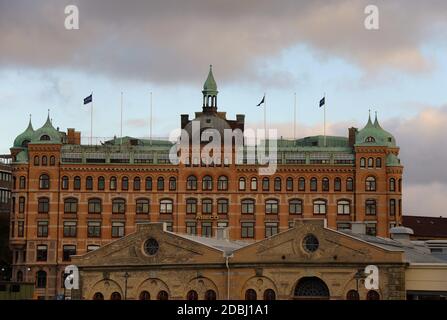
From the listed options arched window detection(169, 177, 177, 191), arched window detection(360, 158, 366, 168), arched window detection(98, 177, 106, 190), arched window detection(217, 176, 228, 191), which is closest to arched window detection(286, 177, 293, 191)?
arched window detection(217, 176, 228, 191)

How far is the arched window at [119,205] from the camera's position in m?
171

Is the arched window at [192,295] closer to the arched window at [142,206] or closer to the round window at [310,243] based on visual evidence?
the round window at [310,243]

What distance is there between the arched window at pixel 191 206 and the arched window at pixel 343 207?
61.9 feet

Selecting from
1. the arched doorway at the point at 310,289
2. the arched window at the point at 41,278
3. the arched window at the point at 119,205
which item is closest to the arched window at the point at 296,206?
the arched window at the point at 119,205

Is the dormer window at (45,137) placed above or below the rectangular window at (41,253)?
above

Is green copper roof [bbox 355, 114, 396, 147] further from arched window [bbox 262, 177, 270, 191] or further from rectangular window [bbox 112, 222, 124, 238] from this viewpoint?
rectangular window [bbox 112, 222, 124, 238]

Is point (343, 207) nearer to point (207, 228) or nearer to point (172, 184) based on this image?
point (207, 228)

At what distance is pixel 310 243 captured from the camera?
111 meters

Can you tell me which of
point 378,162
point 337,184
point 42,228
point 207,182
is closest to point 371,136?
point 378,162

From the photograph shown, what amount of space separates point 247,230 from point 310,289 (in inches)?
2316

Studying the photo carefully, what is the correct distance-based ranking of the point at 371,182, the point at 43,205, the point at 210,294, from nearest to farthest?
the point at 210,294 → the point at 371,182 → the point at 43,205
